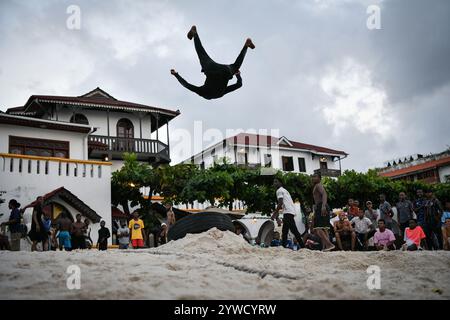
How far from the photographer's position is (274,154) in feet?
138

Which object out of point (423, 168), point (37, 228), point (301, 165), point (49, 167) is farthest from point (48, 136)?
point (423, 168)

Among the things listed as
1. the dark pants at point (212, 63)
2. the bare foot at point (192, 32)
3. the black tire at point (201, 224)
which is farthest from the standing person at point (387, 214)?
the bare foot at point (192, 32)

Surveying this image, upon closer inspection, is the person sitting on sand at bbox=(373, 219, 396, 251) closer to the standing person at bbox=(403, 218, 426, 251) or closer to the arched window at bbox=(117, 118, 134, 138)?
the standing person at bbox=(403, 218, 426, 251)

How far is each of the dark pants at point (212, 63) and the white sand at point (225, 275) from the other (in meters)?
3.09

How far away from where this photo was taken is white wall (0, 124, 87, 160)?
68.3 feet

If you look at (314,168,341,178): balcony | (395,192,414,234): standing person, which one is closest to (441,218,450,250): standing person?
(395,192,414,234): standing person

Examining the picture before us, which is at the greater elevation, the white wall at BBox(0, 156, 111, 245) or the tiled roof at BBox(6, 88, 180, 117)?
the tiled roof at BBox(6, 88, 180, 117)

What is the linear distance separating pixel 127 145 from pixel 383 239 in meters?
18.7

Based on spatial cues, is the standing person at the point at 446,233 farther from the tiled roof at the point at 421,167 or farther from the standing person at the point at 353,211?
the tiled roof at the point at 421,167

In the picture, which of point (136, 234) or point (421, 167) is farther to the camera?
point (421, 167)

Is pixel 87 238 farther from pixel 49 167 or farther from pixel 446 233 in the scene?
pixel 446 233
